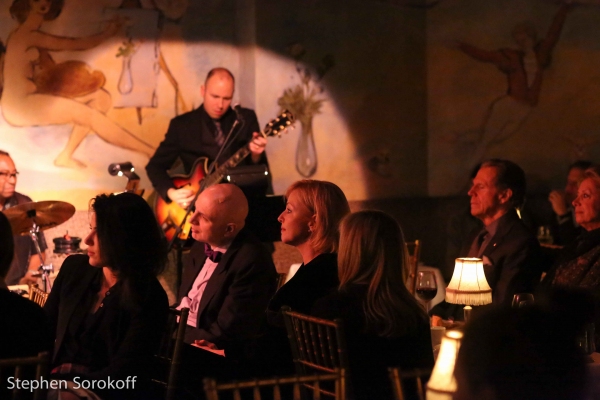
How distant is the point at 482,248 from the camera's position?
4.60 m

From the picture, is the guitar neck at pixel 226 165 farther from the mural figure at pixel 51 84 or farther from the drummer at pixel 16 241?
the drummer at pixel 16 241

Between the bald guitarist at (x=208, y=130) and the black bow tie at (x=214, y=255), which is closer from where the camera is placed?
the black bow tie at (x=214, y=255)

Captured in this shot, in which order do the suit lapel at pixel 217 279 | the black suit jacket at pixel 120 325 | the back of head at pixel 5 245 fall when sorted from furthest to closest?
the suit lapel at pixel 217 279, the black suit jacket at pixel 120 325, the back of head at pixel 5 245

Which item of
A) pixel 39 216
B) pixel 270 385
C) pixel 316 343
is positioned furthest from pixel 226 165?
pixel 270 385

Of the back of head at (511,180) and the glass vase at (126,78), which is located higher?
the glass vase at (126,78)

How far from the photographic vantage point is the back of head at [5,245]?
8.78ft

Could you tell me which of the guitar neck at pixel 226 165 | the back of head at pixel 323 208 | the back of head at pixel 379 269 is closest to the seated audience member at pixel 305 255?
the back of head at pixel 323 208

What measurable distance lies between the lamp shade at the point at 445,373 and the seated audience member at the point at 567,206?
5.67 metres

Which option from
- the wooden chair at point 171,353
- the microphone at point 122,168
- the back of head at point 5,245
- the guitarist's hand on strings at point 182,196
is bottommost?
the wooden chair at point 171,353

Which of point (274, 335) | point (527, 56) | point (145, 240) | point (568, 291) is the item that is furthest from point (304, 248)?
point (527, 56)

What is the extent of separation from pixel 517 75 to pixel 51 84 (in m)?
4.43

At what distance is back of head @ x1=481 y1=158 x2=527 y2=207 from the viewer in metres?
4.59

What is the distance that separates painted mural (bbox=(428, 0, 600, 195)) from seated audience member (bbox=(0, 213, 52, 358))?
639 cm

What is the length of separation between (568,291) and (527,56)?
6744 mm
